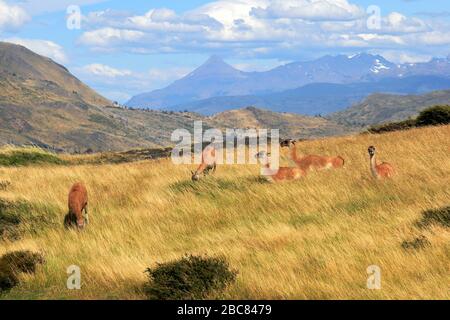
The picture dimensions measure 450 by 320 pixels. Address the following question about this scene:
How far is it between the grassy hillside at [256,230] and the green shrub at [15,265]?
178 mm

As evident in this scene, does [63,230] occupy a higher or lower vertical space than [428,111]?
lower

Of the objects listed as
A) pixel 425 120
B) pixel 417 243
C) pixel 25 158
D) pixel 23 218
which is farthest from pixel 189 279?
pixel 425 120

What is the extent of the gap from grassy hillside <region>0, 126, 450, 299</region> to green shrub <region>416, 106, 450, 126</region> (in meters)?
14.6

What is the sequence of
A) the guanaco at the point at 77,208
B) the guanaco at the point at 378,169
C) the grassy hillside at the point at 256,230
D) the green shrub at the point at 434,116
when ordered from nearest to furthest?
the grassy hillside at the point at 256,230 → the guanaco at the point at 77,208 → the guanaco at the point at 378,169 → the green shrub at the point at 434,116

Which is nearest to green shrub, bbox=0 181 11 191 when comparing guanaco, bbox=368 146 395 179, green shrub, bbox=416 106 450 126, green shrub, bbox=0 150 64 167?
green shrub, bbox=0 150 64 167

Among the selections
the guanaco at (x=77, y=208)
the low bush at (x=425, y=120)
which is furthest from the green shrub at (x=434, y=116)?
the guanaco at (x=77, y=208)

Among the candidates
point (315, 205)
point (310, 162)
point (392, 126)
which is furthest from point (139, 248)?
point (392, 126)

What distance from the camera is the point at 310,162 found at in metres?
19.7

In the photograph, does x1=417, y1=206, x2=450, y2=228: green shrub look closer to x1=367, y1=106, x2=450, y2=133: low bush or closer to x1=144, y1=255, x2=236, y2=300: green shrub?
x1=144, y1=255, x2=236, y2=300: green shrub

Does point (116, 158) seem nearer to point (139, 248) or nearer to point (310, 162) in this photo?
point (310, 162)

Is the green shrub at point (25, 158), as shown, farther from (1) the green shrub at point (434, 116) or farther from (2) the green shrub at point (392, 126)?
(1) the green shrub at point (434, 116)

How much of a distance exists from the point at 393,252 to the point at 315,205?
4.42 m

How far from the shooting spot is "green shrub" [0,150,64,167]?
3128cm

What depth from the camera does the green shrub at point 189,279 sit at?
938 cm
